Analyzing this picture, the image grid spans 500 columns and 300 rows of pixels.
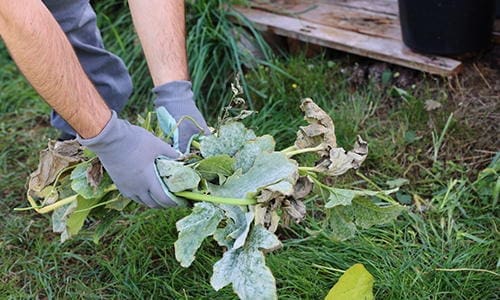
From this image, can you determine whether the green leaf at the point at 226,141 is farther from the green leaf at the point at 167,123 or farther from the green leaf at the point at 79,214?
the green leaf at the point at 79,214

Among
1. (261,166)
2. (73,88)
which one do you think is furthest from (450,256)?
(73,88)

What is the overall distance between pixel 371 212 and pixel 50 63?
2.47 ft

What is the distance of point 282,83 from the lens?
2.82 meters

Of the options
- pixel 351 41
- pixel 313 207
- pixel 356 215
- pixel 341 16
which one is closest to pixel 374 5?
pixel 341 16

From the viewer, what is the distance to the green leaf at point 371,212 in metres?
1.71

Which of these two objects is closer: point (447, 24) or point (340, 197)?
point (340, 197)

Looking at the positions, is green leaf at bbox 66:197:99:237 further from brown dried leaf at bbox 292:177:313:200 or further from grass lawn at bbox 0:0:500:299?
brown dried leaf at bbox 292:177:313:200

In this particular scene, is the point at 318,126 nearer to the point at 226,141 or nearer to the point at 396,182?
the point at 226,141

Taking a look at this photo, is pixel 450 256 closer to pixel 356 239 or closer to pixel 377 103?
pixel 356 239

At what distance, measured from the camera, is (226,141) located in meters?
1.70

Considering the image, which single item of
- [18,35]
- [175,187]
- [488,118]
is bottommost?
[488,118]

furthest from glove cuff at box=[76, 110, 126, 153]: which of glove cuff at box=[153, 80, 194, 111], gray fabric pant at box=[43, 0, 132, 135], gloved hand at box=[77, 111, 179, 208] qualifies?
gray fabric pant at box=[43, 0, 132, 135]

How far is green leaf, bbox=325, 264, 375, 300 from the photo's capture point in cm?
159

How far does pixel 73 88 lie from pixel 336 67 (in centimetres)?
148
